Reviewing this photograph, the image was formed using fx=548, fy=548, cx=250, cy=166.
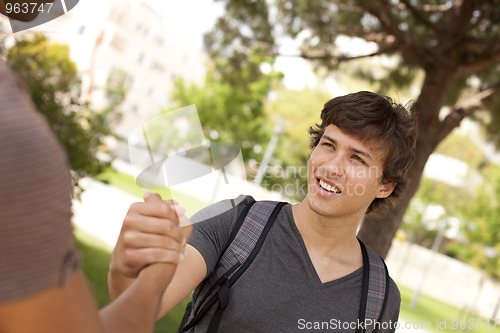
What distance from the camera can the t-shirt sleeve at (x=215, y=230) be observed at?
6.43ft

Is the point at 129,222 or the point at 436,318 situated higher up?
the point at 129,222

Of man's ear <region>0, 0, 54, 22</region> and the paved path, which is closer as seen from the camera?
man's ear <region>0, 0, 54, 22</region>

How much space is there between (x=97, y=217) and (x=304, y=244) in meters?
12.5

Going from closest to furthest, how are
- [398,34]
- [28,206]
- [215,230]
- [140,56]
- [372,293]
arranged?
[28,206] → [215,230] → [372,293] → [398,34] → [140,56]

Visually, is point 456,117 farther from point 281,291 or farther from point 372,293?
point 281,291

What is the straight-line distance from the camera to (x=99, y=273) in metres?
8.67

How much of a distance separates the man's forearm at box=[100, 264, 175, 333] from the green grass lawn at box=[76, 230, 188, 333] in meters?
5.29

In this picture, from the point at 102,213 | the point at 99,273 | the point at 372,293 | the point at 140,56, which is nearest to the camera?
the point at 372,293

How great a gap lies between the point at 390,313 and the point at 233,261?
721 mm

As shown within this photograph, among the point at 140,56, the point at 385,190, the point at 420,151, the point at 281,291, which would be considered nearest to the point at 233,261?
the point at 281,291

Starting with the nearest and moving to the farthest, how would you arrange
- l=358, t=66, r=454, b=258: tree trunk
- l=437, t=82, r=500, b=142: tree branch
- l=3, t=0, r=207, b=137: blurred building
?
Result: l=358, t=66, r=454, b=258: tree trunk < l=437, t=82, r=500, b=142: tree branch < l=3, t=0, r=207, b=137: blurred building

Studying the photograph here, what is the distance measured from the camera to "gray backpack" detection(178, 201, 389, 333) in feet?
6.68

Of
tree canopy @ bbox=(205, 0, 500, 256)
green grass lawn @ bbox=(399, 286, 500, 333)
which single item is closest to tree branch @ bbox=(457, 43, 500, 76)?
tree canopy @ bbox=(205, 0, 500, 256)

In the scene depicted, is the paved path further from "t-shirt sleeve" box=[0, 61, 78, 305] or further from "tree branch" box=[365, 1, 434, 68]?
"t-shirt sleeve" box=[0, 61, 78, 305]
